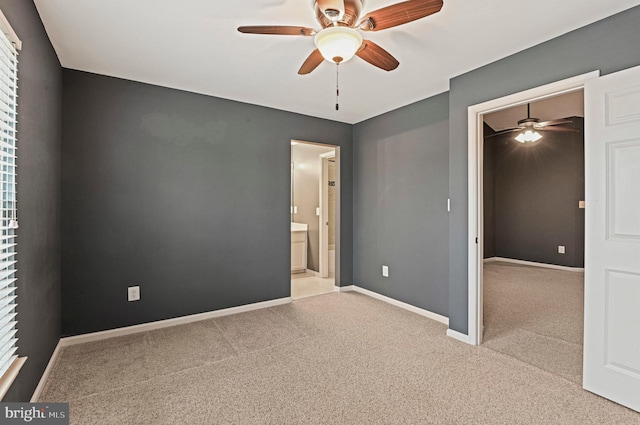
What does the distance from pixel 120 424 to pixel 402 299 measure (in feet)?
9.80

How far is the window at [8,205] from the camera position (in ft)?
4.98

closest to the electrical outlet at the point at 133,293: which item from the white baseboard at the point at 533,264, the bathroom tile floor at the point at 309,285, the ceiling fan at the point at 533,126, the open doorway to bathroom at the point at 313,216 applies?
the bathroom tile floor at the point at 309,285

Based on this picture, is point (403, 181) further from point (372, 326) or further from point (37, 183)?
point (37, 183)

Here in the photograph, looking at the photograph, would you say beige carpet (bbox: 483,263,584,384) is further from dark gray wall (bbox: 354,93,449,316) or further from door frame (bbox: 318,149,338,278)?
door frame (bbox: 318,149,338,278)

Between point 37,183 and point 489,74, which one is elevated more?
point 489,74

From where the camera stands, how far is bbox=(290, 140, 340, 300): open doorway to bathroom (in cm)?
550

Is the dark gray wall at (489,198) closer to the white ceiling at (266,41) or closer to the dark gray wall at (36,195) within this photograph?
the white ceiling at (266,41)

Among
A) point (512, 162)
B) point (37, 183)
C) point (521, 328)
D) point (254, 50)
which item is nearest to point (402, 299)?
point (521, 328)

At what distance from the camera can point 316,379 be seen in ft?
7.57

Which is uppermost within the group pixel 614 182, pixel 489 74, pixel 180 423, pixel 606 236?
pixel 489 74

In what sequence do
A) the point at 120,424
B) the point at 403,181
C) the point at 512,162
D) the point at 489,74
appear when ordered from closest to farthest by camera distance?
the point at 120,424 < the point at 489,74 < the point at 403,181 < the point at 512,162

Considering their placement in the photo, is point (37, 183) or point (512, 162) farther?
point (512, 162)

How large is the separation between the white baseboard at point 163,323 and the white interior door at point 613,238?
2.99 metres

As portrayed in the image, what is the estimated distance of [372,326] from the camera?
3324 mm
